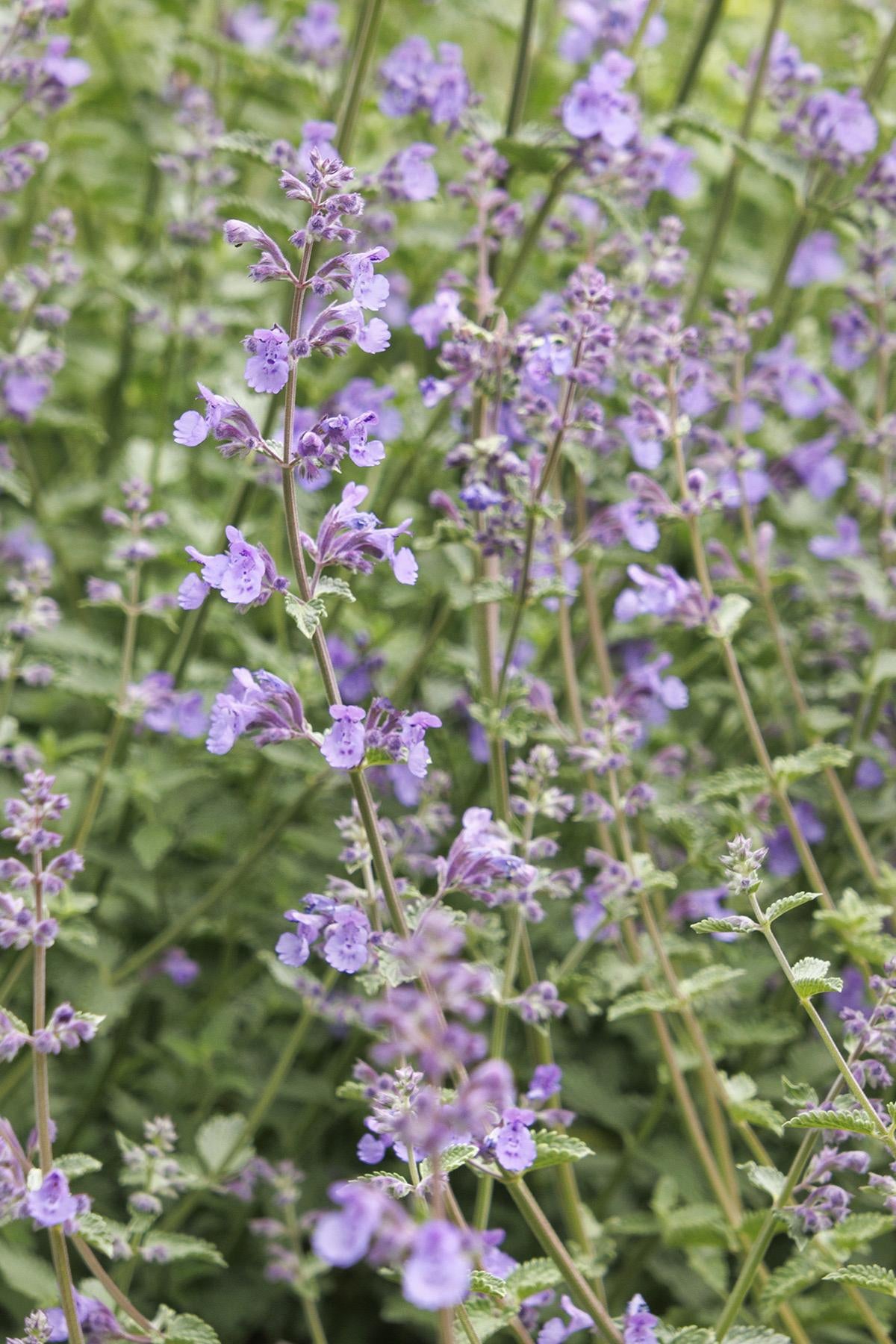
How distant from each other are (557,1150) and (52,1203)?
2.32 ft

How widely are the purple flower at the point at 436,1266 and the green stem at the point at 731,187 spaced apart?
289 cm

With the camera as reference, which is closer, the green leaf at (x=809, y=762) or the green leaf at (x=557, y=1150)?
the green leaf at (x=557, y=1150)

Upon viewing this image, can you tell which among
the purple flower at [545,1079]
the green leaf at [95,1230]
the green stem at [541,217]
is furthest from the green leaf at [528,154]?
the green leaf at [95,1230]

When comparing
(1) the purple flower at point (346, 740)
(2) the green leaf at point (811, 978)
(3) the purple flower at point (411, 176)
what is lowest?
(2) the green leaf at point (811, 978)

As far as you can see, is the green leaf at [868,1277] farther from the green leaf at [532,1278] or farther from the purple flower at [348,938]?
the purple flower at [348,938]

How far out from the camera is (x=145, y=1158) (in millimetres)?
2350

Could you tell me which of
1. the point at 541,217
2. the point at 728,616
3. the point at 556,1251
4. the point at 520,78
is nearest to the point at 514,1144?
the point at 556,1251

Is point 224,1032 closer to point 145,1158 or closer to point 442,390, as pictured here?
point 145,1158

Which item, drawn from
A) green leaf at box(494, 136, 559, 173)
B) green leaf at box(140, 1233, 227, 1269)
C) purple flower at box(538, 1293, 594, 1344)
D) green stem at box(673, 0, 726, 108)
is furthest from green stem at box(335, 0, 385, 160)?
purple flower at box(538, 1293, 594, 1344)

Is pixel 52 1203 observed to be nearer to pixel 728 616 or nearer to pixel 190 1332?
pixel 190 1332

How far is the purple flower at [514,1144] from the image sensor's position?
188cm

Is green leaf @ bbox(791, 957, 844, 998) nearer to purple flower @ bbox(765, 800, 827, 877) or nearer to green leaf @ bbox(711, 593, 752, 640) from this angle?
green leaf @ bbox(711, 593, 752, 640)

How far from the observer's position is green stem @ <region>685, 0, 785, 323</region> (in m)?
3.41

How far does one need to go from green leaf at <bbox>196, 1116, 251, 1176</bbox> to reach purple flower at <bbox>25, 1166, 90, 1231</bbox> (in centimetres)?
93
